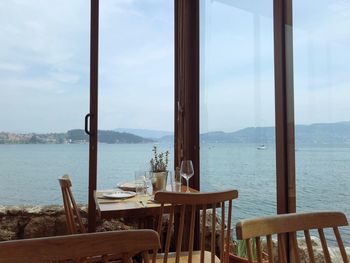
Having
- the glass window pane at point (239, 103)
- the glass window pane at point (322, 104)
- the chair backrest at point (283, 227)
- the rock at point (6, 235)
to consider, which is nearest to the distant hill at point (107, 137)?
the glass window pane at point (239, 103)

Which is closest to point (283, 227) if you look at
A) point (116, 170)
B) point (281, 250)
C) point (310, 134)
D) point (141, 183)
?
point (281, 250)

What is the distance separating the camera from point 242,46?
8.12ft

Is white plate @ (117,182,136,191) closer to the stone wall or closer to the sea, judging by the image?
the sea

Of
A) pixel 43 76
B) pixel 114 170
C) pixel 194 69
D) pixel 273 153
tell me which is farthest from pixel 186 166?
pixel 43 76

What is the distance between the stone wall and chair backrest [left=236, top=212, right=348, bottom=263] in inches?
87.6

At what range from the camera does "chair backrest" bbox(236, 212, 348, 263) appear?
2.94 feet

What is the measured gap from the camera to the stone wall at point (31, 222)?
276 centimetres

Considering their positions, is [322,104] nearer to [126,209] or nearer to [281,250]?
[281,250]

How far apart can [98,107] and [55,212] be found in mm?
1001

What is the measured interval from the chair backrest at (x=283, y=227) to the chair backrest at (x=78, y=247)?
0.27 m

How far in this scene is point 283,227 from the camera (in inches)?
37.3

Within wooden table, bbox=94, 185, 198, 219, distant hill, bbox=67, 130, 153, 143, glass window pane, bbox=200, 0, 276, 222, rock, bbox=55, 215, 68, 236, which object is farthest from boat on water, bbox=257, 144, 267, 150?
rock, bbox=55, 215, 68, 236

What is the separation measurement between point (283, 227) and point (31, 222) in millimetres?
2470

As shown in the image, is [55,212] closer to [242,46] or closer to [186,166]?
[186,166]
